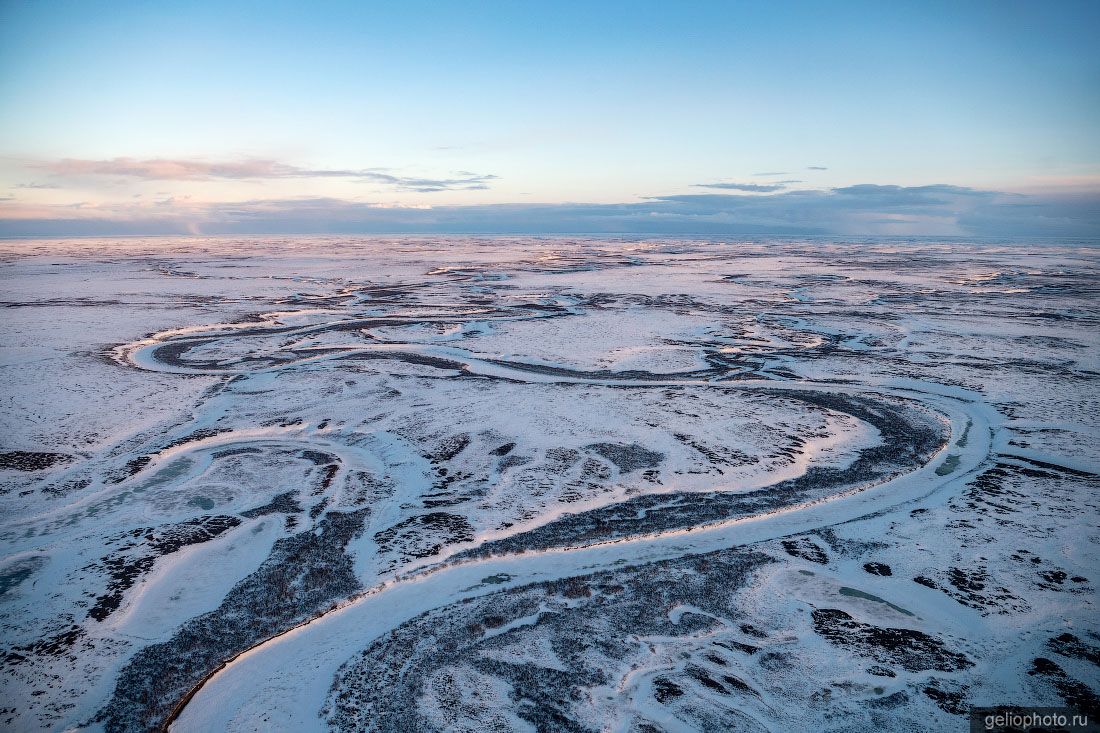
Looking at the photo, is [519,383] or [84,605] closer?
[84,605]

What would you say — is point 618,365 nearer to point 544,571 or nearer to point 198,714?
point 544,571

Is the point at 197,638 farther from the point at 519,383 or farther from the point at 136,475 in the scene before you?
the point at 519,383

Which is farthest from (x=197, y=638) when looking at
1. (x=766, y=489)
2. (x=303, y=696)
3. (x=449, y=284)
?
(x=449, y=284)

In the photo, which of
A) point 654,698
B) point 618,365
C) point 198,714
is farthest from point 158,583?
point 618,365

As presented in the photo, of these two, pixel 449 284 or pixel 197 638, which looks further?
pixel 449 284

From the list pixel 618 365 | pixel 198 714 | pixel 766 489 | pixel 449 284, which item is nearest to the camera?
pixel 198 714

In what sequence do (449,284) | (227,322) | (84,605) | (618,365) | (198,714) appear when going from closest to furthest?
1. (198,714)
2. (84,605)
3. (618,365)
4. (227,322)
5. (449,284)
